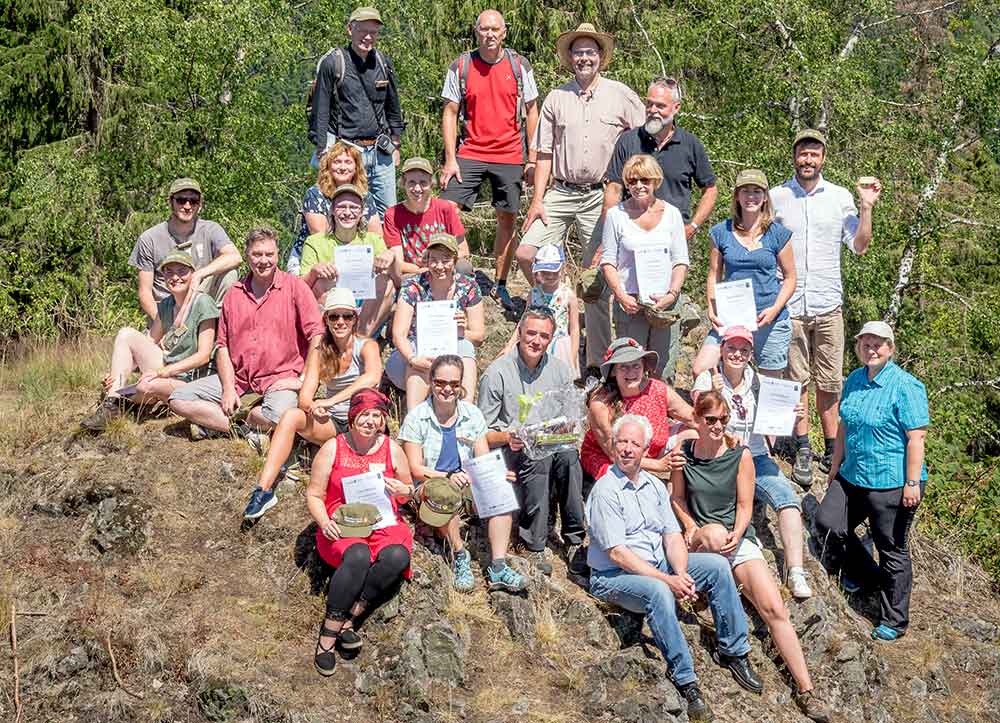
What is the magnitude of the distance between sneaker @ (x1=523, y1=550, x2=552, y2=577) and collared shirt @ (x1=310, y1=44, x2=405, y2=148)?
418cm

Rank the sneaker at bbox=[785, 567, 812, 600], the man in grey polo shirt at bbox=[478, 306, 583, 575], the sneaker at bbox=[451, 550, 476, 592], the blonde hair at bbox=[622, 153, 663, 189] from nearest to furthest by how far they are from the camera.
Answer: the sneaker at bbox=[451, 550, 476, 592], the man in grey polo shirt at bbox=[478, 306, 583, 575], the sneaker at bbox=[785, 567, 812, 600], the blonde hair at bbox=[622, 153, 663, 189]

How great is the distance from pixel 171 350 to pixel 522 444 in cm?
296

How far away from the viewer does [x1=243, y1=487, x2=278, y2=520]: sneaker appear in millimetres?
8445

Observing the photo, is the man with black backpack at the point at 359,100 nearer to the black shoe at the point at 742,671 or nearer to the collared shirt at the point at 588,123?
the collared shirt at the point at 588,123

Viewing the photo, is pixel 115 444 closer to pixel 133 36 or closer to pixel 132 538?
pixel 132 538

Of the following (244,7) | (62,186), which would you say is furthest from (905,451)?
(62,186)

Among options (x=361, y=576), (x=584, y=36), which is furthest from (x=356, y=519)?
(x=584, y=36)

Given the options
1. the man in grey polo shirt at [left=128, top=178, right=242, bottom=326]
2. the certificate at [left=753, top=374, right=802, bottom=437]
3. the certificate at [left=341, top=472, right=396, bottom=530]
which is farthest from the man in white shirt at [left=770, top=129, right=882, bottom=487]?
the man in grey polo shirt at [left=128, top=178, right=242, bottom=326]

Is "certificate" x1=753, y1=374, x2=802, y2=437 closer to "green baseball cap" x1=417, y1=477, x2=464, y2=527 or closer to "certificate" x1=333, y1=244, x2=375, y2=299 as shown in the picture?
"green baseball cap" x1=417, y1=477, x2=464, y2=527

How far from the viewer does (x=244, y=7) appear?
14539 millimetres

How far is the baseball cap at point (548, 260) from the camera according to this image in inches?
364

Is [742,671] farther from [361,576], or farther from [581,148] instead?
[581,148]

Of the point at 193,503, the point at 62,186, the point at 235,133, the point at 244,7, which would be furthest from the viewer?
the point at 62,186

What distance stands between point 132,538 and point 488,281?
544 centimetres
